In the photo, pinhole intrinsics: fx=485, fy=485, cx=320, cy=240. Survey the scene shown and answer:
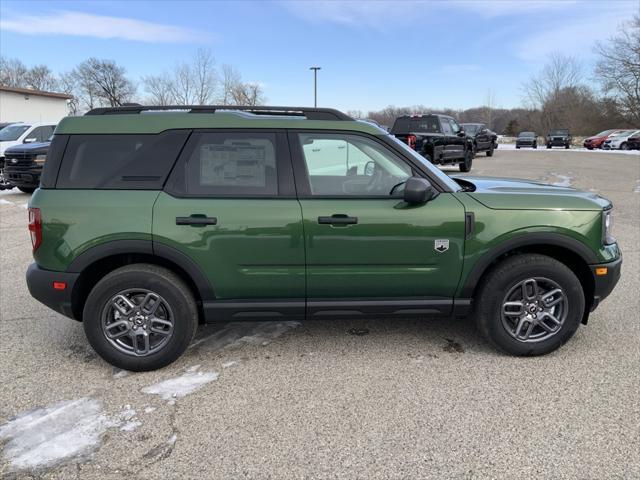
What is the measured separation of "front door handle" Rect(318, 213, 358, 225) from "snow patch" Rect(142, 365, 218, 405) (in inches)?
51.7

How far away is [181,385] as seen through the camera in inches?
128

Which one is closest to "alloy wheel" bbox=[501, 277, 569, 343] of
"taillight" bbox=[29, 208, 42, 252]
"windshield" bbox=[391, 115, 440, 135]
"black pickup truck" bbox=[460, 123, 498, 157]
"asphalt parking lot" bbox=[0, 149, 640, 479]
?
"asphalt parking lot" bbox=[0, 149, 640, 479]

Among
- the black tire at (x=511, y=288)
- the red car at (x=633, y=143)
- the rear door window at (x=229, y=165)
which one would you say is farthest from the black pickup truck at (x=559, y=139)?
the rear door window at (x=229, y=165)

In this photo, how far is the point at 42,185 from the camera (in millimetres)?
3301

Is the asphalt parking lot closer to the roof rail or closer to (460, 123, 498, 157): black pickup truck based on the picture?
the roof rail

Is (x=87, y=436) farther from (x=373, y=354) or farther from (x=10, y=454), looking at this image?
(x=373, y=354)

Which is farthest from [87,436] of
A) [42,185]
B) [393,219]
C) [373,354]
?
[393,219]

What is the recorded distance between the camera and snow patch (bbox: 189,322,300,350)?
389 centimetres

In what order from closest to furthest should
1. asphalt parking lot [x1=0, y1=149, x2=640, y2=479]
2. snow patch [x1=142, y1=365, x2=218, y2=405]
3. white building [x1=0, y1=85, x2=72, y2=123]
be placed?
asphalt parking lot [x1=0, y1=149, x2=640, y2=479], snow patch [x1=142, y1=365, x2=218, y2=405], white building [x1=0, y1=85, x2=72, y2=123]

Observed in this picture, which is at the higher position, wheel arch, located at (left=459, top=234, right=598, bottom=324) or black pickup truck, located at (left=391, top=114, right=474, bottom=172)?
black pickup truck, located at (left=391, top=114, right=474, bottom=172)

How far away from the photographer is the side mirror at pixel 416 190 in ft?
10.7

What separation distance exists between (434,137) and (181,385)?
43.1 ft

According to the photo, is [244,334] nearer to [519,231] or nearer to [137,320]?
[137,320]

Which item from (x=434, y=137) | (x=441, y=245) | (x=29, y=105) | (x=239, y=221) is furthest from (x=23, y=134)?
(x=29, y=105)
